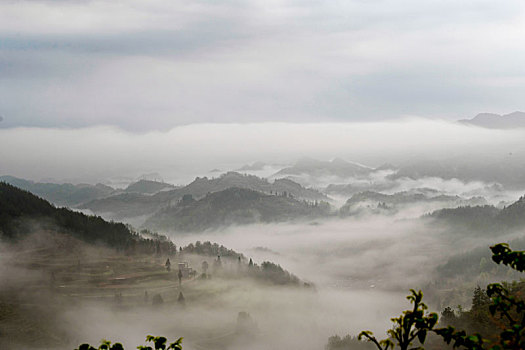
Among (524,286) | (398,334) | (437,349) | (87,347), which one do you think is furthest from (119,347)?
(524,286)

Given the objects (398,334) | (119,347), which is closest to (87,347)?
(119,347)

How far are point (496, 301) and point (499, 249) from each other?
1923 millimetres

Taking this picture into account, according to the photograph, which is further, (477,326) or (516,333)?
(477,326)

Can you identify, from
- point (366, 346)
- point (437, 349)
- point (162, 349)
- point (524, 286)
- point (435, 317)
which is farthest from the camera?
point (366, 346)

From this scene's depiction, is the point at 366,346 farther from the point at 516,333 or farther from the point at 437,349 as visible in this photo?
the point at 516,333

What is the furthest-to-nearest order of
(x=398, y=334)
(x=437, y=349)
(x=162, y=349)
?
(x=437, y=349) → (x=162, y=349) → (x=398, y=334)

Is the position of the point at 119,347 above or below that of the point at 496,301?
below

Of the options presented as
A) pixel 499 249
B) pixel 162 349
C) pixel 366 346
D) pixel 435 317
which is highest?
pixel 499 249

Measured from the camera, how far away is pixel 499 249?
66.9ft

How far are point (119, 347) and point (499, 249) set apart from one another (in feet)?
48.1

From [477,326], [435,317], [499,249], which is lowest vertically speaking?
[477,326]

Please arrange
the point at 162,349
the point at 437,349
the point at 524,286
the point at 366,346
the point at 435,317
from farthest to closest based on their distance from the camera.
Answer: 1. the point at 366,346
2. the point at 524,286
3. the point at 437,349
4. the point at 162,349
5. the point at 435,317

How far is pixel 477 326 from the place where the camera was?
5507 inches

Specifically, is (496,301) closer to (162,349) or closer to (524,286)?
(162,349)
